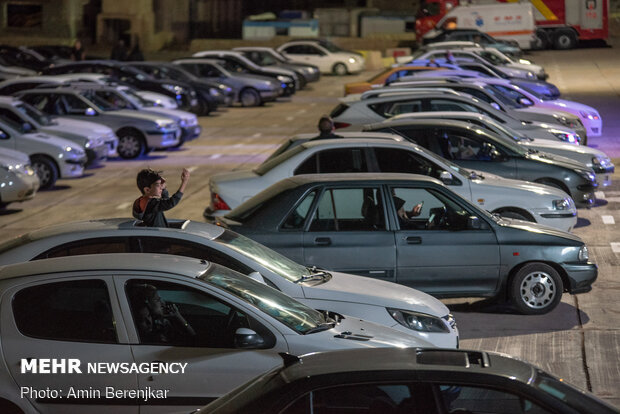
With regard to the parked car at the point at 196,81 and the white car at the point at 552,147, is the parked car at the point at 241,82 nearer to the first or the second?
the parked car at the point at 196,81

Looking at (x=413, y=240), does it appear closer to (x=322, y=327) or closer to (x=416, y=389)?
(x=322, y=327)

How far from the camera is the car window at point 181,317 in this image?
625cm

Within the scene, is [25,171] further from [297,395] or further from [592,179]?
[297,395]

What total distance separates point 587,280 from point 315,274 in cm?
353

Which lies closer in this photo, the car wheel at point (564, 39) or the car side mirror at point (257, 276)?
the car side mirror at point (257, 276)

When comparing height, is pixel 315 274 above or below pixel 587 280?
above

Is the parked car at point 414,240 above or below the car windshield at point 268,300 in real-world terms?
below

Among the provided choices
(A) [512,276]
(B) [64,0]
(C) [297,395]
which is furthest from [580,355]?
(B) [64,0]

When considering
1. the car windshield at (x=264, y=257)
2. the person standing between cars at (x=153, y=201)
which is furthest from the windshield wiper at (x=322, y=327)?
the person standing between cars at (x=153, y=201)

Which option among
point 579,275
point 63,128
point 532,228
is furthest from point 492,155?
point 63,128

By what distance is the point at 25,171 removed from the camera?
1719 cm

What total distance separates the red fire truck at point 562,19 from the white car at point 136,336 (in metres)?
40.3

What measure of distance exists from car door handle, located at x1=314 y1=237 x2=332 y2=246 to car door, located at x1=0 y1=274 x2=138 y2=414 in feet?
13.3

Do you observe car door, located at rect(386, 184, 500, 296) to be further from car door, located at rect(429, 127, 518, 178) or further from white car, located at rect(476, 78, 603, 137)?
white car, located at rect(476, 78, 603, 137)
